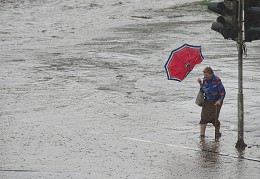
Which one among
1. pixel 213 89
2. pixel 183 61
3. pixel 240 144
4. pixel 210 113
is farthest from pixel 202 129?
pixel 183 61

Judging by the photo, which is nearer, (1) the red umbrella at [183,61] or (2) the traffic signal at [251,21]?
(2) the traffic signal at [251,21]

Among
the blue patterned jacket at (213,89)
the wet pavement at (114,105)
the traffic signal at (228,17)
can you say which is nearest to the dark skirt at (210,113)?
the blue patterned jacket at (213,89)

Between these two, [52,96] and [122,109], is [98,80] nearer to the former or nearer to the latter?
[52,96]

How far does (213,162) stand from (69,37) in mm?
23963

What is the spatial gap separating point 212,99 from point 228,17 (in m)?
2.08

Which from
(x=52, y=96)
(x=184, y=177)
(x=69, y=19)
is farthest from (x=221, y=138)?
(x=69, y=19)

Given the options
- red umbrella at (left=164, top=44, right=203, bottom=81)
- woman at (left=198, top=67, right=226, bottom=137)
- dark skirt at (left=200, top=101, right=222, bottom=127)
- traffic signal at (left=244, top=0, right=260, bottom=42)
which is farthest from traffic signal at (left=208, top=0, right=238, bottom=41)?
dark skirt at (left=200, top=101, right=222, bottom=127)

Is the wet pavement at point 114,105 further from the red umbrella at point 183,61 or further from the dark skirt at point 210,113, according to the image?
the red umbrella at point 183,61

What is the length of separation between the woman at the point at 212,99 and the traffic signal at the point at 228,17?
1435 mm

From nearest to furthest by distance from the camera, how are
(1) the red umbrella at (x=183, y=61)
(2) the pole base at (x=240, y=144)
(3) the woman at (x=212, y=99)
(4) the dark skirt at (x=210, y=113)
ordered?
(2) the pole base at (x=240, y=144), (1) the red umbrella at (x=183, y=61), (3) the woman at (x=212, y=99), (4) the dark skirt at (x=210, y=113)

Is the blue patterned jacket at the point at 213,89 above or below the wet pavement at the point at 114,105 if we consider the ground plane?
above

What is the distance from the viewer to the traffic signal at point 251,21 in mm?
14867

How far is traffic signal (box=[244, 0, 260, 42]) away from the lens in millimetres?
14867

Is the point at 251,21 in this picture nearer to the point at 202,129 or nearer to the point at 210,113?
the point at 210,113
